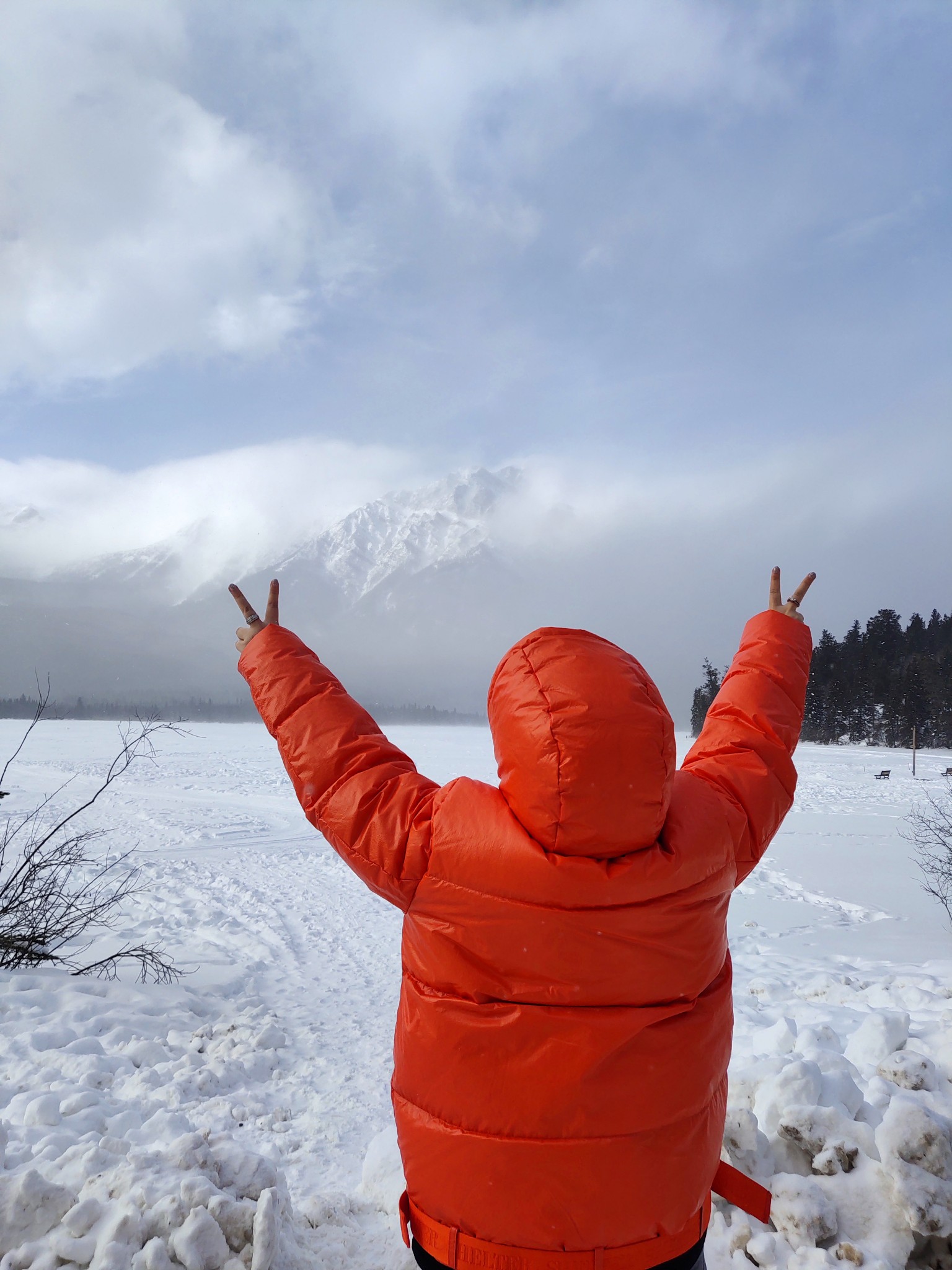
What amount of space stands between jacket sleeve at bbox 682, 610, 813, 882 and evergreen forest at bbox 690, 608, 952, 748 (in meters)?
35.7

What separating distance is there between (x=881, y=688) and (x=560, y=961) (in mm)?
49939

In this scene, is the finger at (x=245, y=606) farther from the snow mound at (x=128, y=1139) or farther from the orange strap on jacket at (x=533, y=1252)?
the snow mound at (x=128, y=1139)

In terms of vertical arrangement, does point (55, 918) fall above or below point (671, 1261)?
below

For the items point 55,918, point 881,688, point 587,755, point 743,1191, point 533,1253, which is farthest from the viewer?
point 881,688

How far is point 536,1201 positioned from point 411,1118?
0.28 metres

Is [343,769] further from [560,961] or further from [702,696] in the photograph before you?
[702,696]

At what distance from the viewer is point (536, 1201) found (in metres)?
1.34

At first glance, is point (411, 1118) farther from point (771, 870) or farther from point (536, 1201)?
point (771, 870)

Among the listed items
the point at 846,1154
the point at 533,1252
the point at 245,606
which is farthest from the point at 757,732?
the point at 846,1154

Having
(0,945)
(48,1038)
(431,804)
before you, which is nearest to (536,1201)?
(431,804)

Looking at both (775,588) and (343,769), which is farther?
(775,588)

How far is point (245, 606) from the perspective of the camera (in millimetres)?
2016

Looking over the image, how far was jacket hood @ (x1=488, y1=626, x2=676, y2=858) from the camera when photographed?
4.11 feet

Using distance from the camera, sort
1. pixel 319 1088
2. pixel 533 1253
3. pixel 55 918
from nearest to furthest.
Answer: pixel 533 1253 → pixel 319 1088 → pixel 55 918
